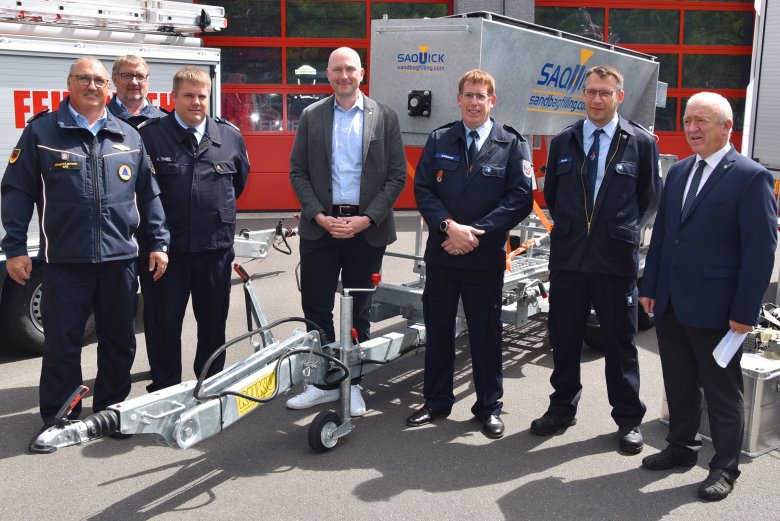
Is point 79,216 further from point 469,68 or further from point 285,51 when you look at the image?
point 285,51

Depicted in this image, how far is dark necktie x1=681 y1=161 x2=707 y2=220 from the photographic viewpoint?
3.99 m

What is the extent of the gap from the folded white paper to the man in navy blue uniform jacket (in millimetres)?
2813

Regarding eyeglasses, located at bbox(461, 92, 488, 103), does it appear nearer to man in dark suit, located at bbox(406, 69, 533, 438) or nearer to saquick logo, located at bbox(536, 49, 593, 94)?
man in dark suit, located at bbox(406, 69, 533, 438)

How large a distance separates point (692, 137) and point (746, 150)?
17.6 ft

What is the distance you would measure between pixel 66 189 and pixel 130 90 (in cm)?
123

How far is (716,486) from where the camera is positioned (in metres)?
3.95

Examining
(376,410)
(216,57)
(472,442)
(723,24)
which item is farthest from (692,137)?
(723,24)

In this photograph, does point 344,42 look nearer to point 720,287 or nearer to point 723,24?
point 723,24

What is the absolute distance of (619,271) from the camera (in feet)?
14.6

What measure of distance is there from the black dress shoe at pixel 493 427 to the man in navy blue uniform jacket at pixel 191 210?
5.77ft

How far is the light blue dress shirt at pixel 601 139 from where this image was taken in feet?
14.7

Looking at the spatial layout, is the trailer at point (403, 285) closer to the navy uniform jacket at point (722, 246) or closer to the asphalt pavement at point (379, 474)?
the asphalt pavement at point (379, 474)

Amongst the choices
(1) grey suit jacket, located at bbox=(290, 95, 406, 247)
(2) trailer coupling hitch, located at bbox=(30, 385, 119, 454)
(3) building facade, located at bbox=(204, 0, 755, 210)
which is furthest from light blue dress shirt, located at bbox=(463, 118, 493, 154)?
(3) building facade, located at bbox=(204, 0, 755, 210)

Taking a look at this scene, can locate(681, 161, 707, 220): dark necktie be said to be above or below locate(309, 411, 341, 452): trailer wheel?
above
